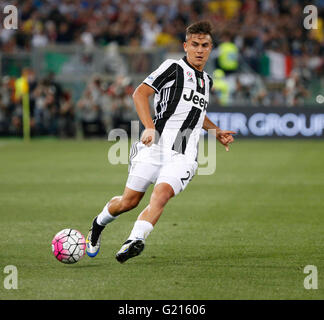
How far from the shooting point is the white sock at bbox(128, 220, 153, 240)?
707cm

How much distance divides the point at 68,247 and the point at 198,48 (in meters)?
2.30

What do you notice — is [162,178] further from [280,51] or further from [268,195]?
[280,51]

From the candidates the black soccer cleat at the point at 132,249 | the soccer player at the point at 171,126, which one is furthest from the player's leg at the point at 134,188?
the black soccer cleat at the point at 132,249

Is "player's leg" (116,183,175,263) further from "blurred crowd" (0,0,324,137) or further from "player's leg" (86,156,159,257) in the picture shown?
"blurred crowd" (0,0,324,137)

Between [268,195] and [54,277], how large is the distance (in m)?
6.78

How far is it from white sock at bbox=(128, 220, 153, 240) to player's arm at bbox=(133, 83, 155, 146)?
2.47 feet

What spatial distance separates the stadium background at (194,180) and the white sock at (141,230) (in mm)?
360

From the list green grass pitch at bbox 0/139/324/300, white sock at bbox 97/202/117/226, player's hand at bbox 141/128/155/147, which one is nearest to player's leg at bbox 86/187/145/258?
white sock at bbox 97/202/117/226

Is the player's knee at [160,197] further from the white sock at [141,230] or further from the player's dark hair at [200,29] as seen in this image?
the player's dark hair at [200,29]

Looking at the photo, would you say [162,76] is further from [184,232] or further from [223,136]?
[184,232]

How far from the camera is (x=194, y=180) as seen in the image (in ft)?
52.2

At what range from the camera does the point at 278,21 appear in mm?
30719
